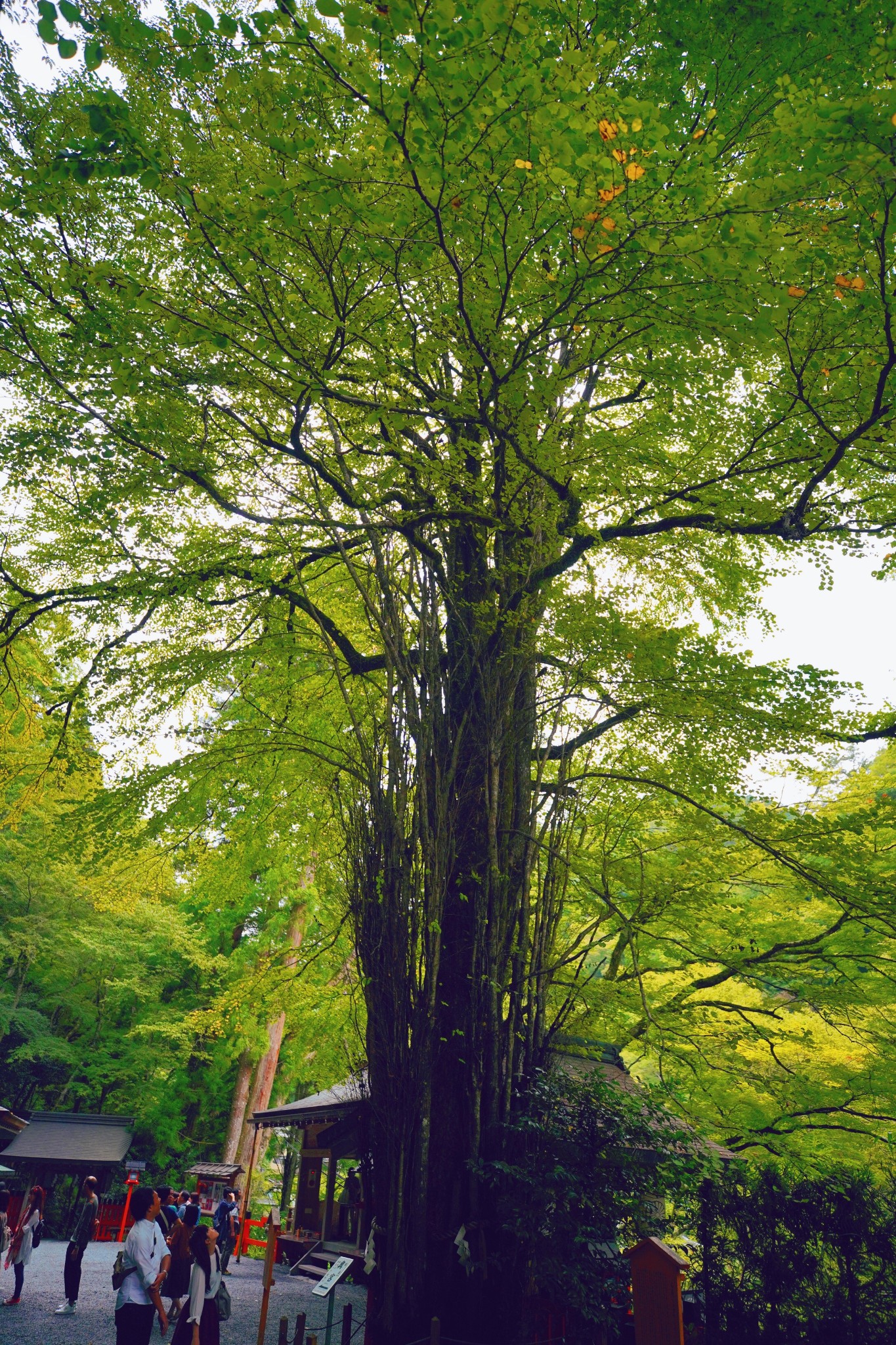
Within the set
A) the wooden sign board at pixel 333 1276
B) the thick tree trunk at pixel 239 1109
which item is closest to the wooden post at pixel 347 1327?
the wooden sign board at pixel 333 1276

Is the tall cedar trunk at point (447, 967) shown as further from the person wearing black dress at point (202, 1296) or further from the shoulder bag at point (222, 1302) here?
the shoulder bag at point (222, 1302)

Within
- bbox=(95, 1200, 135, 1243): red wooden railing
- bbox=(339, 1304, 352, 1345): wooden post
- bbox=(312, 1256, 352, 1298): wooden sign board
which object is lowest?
bbox=(95, 1200, 135, 1243): red wooden railing

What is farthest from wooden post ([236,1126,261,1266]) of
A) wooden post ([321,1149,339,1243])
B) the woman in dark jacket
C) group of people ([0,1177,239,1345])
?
the woman in dark jacket

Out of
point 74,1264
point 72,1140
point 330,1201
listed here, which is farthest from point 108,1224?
point 74,1264

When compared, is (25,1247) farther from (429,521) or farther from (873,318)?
(873,318)

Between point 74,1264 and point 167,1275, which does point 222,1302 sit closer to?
point 167,1275

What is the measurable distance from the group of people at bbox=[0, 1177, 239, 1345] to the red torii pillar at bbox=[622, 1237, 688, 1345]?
2.61 m

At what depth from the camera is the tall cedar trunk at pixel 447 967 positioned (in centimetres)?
484

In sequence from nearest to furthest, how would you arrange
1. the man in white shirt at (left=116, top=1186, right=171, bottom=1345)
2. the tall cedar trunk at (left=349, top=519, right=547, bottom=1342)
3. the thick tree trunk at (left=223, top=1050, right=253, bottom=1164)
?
the man in white shirt at (left=116, top=1186, right=171, bottom=1345)
the tall cedar trunk at (left=349, top=519, right=547, bottom=1342)
the thick tree trunk at (left=223, top=1050, right=253, bottom=1164)

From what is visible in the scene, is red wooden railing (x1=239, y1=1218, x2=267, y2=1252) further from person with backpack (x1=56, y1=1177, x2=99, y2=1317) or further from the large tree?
the large tree

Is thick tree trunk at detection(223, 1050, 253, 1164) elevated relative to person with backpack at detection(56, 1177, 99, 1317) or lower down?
elevated

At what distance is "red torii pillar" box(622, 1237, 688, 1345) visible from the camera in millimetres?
3869

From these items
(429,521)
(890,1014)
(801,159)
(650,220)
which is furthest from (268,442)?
(890,1014)

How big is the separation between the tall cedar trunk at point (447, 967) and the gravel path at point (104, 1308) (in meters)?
1.50
